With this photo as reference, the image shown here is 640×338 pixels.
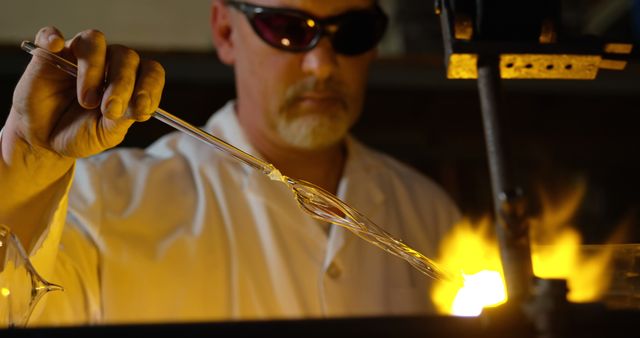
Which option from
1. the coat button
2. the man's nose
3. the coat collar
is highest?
the man's nose

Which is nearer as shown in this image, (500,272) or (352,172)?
(500,272)

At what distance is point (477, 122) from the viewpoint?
2.55 metres

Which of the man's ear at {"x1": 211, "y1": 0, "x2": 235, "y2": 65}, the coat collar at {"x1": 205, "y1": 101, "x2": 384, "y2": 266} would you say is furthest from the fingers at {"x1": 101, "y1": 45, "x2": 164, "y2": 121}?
the man's ear at {"x1": 211, "y1": 0, "x2": 235, "y2": 65}

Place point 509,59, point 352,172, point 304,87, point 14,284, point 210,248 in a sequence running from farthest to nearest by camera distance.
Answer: point 352,172, point 304,87, point 210,248, point 14,284, point 509,59

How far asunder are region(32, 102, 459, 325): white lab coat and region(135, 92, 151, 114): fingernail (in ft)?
1.77

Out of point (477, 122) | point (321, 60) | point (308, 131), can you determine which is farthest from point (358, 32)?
point (477, 122)

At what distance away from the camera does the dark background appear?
2387 millimetres

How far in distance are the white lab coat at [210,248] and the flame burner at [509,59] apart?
2.76 feet

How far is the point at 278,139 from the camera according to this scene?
1681mm

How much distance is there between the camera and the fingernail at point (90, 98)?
0.88 m

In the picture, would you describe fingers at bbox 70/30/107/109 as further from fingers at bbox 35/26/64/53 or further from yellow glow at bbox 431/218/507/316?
yellow glow at bbox 431/218/507/316

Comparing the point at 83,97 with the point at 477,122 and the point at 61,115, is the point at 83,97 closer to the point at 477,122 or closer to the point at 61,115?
the point at 61,115

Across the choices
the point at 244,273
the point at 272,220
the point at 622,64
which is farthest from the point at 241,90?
the point at 622,64

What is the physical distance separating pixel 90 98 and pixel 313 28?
0.74 meters
